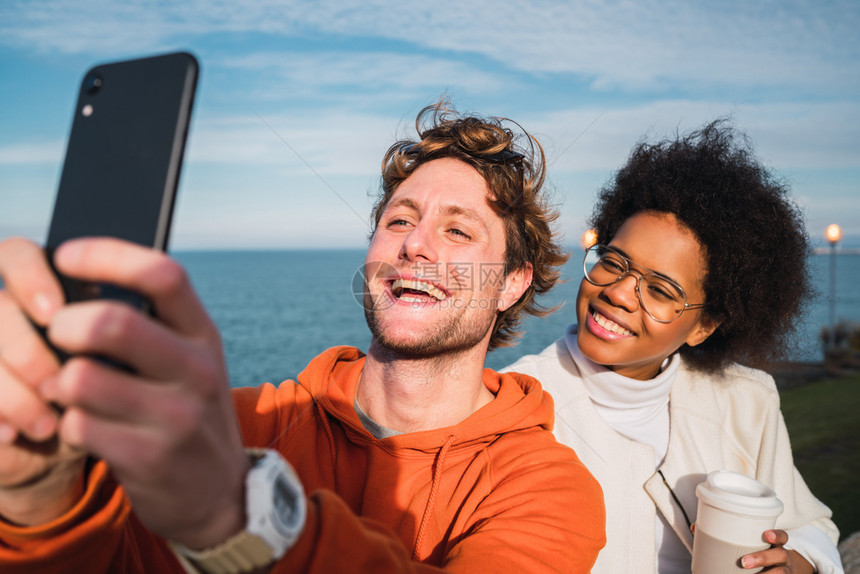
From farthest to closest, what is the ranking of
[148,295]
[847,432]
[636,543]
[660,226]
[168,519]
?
[847,432] < [660,226] < [636,543] < [168,519] < [148,295]

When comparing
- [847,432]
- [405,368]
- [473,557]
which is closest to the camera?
[473,557]

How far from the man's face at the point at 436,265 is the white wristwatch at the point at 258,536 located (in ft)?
5.84

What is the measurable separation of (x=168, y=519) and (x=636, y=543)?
3149mm

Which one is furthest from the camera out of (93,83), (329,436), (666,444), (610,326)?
(666,444)

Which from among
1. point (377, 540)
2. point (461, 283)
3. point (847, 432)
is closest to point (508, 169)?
point (461, 283)

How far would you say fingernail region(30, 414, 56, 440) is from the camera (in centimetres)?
108

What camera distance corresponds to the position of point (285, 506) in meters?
1.21

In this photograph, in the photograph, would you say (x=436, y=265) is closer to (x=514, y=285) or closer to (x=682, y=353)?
(x=514, y=285)

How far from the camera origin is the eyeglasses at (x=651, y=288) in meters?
3.74

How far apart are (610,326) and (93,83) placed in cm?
332

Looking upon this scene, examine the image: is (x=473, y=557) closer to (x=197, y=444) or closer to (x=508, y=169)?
(x=197, y=444)

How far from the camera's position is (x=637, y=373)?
414 cm

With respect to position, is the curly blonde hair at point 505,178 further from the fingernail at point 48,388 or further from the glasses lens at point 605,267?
the fingernail at point 48,388

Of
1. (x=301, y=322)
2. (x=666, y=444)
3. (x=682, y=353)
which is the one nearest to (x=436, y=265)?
(x=666, y=444)
